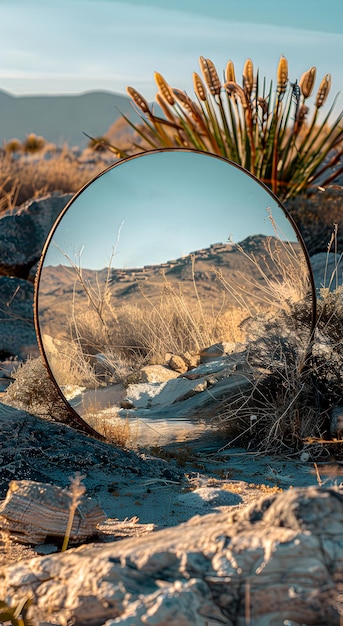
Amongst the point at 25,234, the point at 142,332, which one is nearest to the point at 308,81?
the point at 142,332

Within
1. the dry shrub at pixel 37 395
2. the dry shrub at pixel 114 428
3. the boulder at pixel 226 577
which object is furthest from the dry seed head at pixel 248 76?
the boulder at pixel 226 577

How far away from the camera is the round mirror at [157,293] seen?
210 inches

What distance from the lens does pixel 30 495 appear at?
3355 millimetres

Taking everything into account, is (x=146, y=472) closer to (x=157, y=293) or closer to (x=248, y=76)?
(x=157, y=293)

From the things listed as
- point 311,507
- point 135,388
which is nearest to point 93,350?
point 135,388

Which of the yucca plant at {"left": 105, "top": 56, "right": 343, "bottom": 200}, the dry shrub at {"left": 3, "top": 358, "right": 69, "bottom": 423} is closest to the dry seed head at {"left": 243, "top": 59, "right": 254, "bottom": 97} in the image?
the yucca plant at {"left": 105, "top": 56, "right": 343, "bottom": 200}

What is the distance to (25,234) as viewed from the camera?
10859 millimetres

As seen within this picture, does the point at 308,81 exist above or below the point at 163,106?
above

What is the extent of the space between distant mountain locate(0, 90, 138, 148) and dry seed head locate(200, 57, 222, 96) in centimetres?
Answer: 9843

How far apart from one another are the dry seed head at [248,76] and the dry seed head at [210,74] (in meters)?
0.27

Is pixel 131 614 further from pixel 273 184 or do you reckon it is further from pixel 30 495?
pixel 273 184

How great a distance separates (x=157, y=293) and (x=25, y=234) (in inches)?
232

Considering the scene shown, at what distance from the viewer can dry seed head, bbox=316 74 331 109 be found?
8031mm

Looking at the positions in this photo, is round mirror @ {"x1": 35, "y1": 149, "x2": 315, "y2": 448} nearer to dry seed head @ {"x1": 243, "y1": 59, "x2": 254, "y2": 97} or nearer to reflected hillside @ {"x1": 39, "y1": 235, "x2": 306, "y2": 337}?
reflected hillside @ {"x1": 39, "y1": 235, "x2": 306, "y2": 337}
